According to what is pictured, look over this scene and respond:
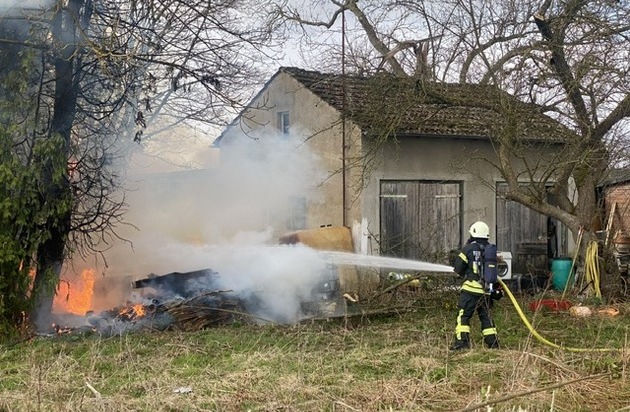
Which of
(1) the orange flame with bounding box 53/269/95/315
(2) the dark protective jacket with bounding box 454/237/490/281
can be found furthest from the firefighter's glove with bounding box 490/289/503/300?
(1) the orange flame with bounding box 53/269/95/315

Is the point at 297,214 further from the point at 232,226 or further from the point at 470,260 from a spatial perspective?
the point at 470,260

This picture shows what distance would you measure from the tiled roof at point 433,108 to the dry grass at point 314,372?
415cm

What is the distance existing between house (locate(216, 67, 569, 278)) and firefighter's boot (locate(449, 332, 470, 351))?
18.0ft

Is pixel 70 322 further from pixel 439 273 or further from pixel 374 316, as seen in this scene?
pixel 439 273

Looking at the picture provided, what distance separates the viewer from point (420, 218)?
53.5 feet

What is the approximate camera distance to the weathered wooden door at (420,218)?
1590cm

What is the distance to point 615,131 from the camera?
14.2 metres

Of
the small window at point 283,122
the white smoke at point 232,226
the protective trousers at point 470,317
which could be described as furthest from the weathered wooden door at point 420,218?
the protective trousers at point 470,317

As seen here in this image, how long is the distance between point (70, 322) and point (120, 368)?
416 centimetres

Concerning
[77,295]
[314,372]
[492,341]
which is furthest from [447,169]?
[314,372]

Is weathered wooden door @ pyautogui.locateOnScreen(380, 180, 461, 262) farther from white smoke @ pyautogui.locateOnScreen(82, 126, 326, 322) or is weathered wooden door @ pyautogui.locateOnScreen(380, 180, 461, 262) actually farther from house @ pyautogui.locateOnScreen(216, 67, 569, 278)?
white smoke @ pyautogui.locateOnScreen(82, 126, 326, 322)

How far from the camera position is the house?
50.1 ft

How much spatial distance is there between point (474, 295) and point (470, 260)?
0.45 m

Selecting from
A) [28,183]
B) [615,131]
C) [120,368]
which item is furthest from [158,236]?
[615,131]
